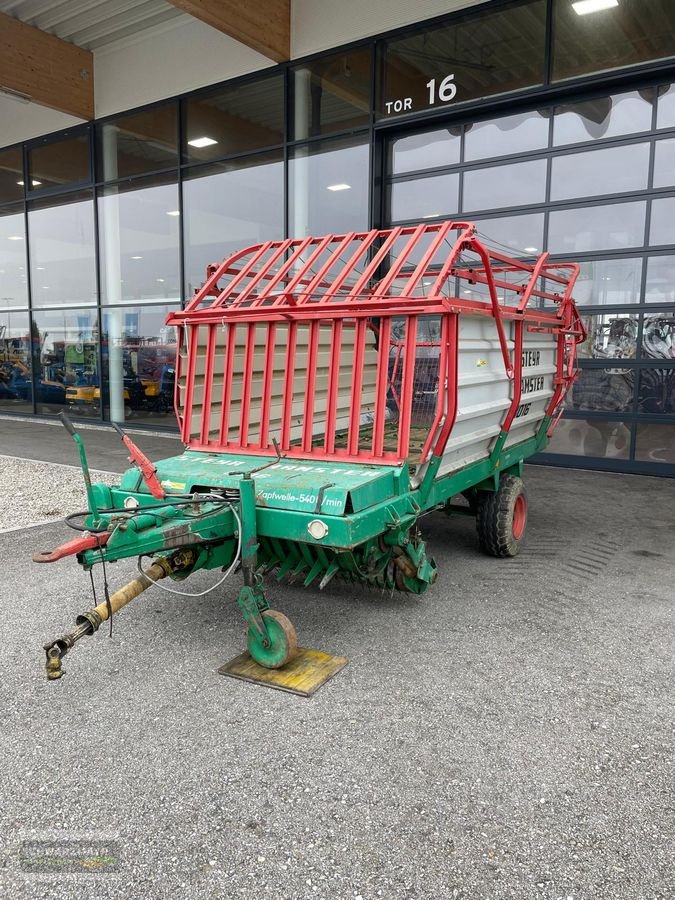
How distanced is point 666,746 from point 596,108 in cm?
807

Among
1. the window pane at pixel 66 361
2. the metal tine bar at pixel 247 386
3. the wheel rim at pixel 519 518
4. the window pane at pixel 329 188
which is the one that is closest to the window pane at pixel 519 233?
the window pane at pixel 329 188

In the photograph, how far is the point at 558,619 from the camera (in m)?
4.15

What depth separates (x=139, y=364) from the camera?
12734mm

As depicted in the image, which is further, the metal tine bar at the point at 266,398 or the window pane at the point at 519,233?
the window pane at the point at 519,233

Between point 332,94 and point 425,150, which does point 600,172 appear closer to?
point 425,150

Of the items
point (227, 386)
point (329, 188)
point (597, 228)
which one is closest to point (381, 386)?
→ point (227, 386)

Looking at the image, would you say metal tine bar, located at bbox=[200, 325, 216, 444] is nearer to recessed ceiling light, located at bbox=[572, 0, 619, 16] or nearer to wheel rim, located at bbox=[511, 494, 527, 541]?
wheel rim, located at bbox=[511, 494, 527, 541]

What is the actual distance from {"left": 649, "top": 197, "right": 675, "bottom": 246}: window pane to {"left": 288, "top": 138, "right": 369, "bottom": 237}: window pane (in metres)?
3.88

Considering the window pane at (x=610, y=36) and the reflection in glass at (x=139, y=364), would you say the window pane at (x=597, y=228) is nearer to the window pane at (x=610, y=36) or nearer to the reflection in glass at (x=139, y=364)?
the window pane at (x=610, y=36)

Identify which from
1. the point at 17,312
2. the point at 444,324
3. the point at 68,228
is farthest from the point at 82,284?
the point at 444,324

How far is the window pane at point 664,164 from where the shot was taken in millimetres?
8086

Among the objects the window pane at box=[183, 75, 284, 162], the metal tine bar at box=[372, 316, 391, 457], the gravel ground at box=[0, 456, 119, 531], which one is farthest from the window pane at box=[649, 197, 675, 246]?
the gravel ground at box=[0, 456, 119, 531]

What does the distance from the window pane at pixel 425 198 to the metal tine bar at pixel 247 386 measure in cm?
609

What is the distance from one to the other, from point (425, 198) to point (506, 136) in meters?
1.35
